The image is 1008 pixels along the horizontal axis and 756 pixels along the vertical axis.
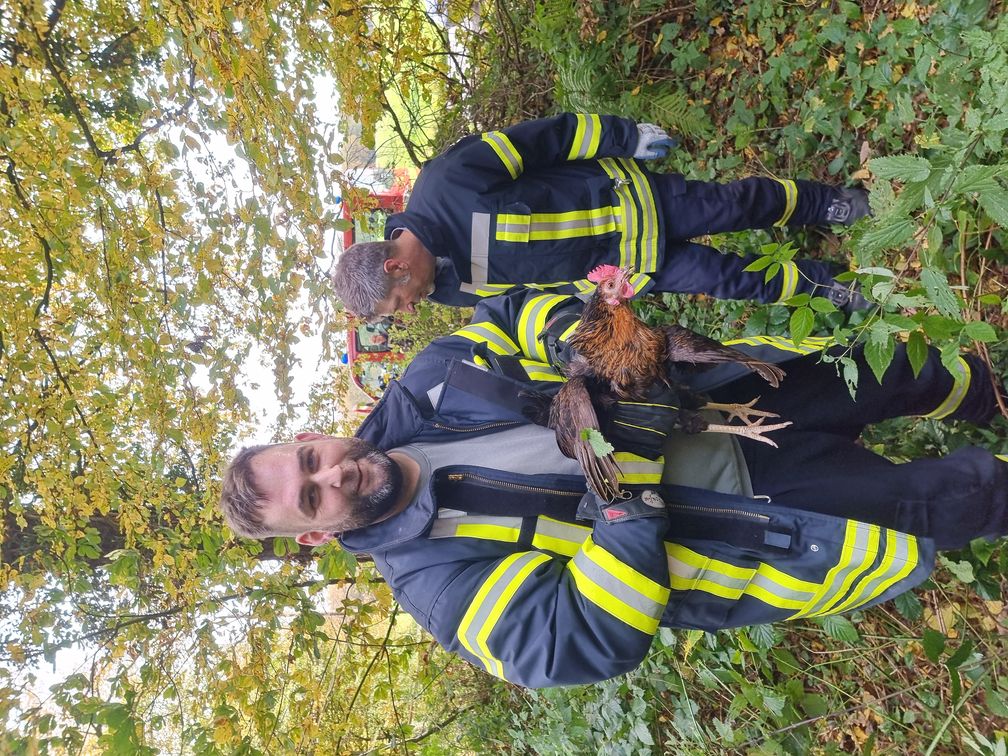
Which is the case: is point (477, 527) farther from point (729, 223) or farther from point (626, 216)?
point (729, 223)

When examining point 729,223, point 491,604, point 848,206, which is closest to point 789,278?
point 729,223

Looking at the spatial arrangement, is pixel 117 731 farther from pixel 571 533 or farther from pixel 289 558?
pixel 571 533

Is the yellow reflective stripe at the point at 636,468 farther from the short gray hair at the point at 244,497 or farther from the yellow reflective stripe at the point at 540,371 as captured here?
the short gray hair at the point at 244,497

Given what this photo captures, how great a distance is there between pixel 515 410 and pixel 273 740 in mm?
3531

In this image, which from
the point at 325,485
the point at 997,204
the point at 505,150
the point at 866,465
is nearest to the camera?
the point at 997,204

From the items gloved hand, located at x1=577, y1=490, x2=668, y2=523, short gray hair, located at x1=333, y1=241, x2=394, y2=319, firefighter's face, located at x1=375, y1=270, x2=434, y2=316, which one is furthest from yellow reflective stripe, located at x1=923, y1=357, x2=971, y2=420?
short gray hair, located at x1=333, y1=241, x2=394, y2=319

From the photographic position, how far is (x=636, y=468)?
2018 millimetres

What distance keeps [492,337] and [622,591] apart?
1140 millimetres

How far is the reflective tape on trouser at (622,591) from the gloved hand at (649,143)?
8.17 feet

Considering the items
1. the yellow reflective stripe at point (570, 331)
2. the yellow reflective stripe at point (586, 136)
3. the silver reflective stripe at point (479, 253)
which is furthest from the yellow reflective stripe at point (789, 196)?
the yellow reflective stripe at point (570, 331)

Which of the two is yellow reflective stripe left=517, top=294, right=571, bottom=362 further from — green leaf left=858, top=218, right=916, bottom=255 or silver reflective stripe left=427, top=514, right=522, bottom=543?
green leaf left=858, top=218, right=916, bottom=255

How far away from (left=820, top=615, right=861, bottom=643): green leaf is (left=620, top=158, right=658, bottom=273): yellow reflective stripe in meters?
2.07

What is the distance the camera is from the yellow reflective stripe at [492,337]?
252 cm

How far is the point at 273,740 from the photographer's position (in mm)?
4266
